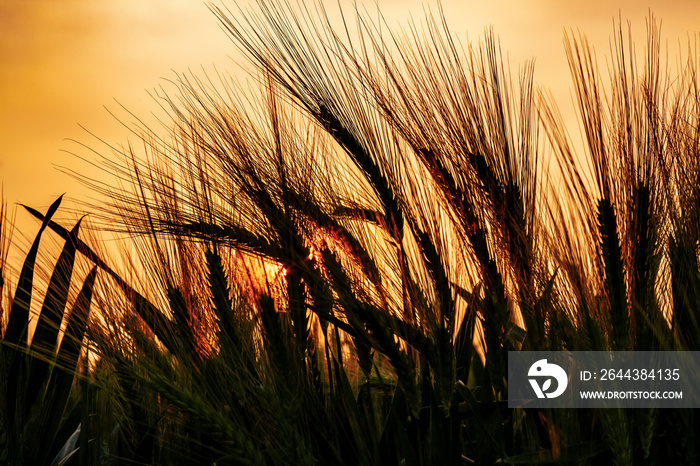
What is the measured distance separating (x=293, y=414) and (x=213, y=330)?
9.4 inches

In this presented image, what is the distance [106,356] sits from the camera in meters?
0.99

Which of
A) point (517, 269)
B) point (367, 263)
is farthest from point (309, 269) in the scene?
point (517, 269)

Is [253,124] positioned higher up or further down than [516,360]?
higher up

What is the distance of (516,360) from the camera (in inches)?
39.6

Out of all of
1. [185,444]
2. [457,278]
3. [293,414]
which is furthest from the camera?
[185,444]

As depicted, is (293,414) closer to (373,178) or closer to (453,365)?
(453,365)

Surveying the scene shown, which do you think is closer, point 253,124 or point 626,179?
point 626,179

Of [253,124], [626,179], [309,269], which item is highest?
[253,124]

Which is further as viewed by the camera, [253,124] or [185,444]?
[185,444]

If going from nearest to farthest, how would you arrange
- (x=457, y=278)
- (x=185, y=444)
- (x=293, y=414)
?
(x=293, y=414)
(x=457, y=278)
(x=185, y=444)

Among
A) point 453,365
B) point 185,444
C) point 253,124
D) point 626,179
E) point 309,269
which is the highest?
point 253,124

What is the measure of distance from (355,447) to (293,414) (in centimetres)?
25

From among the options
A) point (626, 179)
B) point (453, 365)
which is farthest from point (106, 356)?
point (626, 179)

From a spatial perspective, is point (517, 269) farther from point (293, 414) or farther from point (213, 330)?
point (213, 330)
